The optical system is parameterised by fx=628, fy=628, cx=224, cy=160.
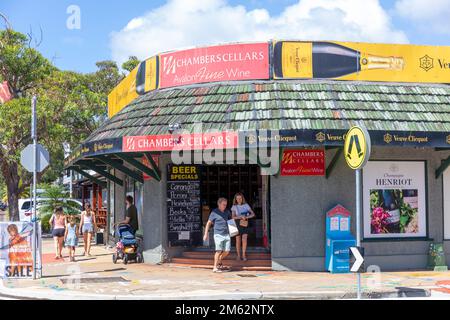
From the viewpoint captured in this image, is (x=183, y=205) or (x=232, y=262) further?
(x=183, y=205)

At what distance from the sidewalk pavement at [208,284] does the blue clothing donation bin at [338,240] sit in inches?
14.3

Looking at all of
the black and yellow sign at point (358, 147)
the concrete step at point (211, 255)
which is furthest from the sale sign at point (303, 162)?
the black and yellow sign at point (358, 147)

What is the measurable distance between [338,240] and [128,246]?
17.7 ft

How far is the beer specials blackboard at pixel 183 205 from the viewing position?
1570 centimetres

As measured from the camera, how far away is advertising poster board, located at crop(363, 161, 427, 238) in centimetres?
1479

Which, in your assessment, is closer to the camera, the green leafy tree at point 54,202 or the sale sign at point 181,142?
the sale sign at point 181,142

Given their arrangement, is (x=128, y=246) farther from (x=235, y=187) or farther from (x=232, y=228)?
(x=235, y=187)

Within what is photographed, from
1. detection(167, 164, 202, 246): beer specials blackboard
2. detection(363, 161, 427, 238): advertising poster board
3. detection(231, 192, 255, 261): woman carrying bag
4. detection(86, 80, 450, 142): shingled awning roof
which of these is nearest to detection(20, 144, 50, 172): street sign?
detection(86, 80, 450, 142): shingled awning roof

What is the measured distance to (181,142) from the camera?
13.9 m

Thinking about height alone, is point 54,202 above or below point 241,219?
below

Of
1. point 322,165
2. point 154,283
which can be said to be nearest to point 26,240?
point 154,283

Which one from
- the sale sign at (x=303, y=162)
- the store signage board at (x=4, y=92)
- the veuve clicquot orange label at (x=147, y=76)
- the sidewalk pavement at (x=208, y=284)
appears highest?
the store signage board at (x=4, y=92)

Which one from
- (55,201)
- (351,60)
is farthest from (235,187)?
(55,201)

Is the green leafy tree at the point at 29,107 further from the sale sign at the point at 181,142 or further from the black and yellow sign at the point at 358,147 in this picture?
the black and yellow sign at the point at 358,147
